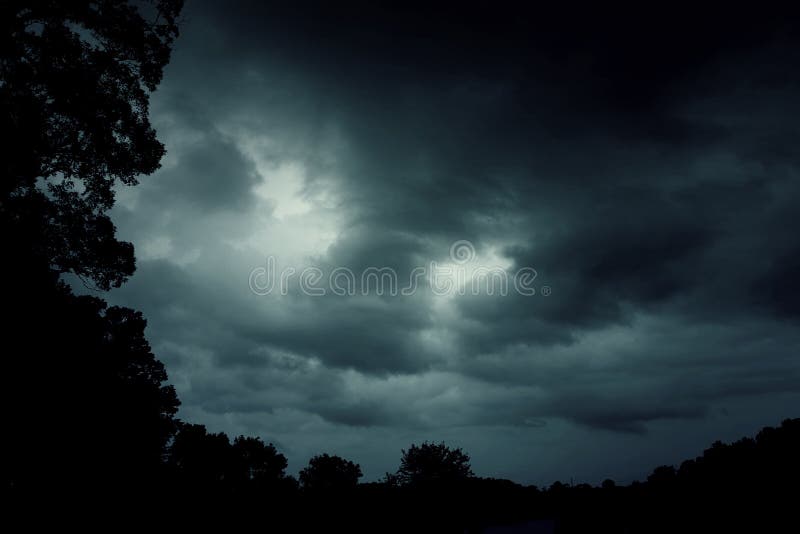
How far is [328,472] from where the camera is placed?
79688 mm

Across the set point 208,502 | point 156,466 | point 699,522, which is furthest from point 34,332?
point 699,522

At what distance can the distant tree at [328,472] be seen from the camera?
7825 cm

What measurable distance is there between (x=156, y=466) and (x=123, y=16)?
634 inches

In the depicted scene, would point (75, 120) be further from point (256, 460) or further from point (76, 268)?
point (256, 460)

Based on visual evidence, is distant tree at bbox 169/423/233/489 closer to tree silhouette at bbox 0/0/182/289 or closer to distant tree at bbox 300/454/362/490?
distant tree at bbox 300/454/362/490

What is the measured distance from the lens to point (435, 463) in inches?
2859

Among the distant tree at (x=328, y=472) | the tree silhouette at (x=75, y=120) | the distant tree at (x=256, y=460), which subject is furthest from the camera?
the distant tree at (x=328, y=472)

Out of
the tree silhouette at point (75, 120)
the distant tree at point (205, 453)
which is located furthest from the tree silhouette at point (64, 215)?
the distant tree at point (205, 453)

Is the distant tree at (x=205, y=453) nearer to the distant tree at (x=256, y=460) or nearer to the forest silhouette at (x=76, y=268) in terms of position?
the distant tree at (x=256, y=460)

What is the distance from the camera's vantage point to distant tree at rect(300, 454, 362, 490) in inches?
3081

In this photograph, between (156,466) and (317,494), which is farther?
(317,494)

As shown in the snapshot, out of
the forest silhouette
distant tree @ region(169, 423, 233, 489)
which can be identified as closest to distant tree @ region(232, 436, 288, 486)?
distant tree @ region(169, 423, 233, 489)

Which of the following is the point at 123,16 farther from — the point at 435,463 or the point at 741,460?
the point at 435,463

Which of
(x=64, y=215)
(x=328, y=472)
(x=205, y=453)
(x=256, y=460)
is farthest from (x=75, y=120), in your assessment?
(x=328, y=472)
